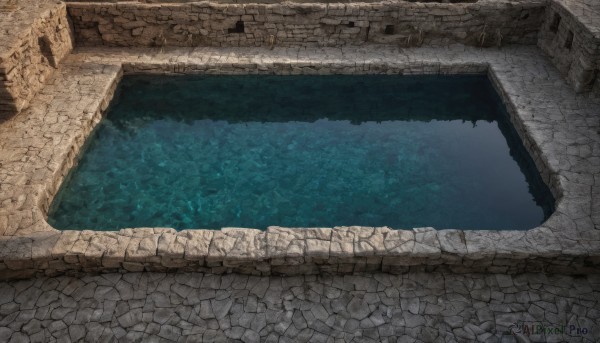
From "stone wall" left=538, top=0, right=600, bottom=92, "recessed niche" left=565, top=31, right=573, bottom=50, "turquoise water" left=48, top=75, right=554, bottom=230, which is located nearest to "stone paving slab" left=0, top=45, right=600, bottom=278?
"stone wall" left=538, top=0, right=600, bottom=92

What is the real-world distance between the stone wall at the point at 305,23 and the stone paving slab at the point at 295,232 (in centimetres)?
126

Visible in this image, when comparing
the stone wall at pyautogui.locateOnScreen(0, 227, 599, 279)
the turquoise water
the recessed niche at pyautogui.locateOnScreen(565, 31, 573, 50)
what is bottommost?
the turquoise water

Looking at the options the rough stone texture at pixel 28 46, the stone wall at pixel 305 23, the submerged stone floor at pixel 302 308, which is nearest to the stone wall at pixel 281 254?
the submerged stone floor at pixel 302 308

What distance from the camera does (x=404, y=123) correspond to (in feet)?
35.3

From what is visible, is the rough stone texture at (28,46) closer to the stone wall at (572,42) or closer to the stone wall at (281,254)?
the stone wall at (281,254)

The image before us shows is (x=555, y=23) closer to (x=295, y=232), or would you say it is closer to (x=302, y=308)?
(x=295, y=232)

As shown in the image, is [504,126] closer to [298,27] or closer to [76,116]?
[298,27]

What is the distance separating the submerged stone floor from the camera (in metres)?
6.23

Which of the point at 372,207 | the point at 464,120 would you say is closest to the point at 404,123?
the point at 464,120

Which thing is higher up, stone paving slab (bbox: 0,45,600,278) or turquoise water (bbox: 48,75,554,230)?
stone paving slab (bbox: 0,45,600,278)

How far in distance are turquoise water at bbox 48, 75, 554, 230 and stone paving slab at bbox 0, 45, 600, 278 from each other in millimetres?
528

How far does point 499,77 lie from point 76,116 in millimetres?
9172

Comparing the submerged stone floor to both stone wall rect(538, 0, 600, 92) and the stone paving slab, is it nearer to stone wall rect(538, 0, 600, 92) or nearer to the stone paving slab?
the stone paving slab

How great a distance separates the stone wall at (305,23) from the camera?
38.5 ft
